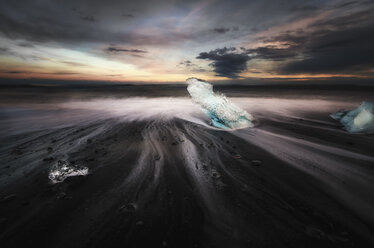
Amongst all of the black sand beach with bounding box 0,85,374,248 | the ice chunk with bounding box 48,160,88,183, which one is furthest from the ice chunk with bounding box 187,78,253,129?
the ice chunk with bounding box 48,160,88,183

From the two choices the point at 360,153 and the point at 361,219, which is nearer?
the point at 361,219

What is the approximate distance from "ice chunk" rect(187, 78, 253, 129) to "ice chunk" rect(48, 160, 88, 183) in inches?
231

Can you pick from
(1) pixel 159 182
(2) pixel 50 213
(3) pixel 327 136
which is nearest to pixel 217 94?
(3) pixel 327 136

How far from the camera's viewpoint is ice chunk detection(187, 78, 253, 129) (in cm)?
769

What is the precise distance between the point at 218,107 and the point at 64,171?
6.42 meters

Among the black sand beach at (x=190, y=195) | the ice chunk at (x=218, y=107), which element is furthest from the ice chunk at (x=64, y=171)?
the ice chunk at (x=218, y=107)

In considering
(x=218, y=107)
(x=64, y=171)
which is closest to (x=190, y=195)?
(x=64, y=171)

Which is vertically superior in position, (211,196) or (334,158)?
(334,158)

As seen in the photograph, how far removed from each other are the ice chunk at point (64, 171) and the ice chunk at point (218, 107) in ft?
19.2

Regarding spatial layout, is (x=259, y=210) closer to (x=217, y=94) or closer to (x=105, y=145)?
(x=105, y=145)

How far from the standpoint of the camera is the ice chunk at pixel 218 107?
303 inches

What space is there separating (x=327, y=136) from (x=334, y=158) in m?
2.56

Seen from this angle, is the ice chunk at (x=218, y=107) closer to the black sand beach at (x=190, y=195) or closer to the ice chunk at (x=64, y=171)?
the black sand beach at (x=190, y=195)

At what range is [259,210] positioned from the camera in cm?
253
